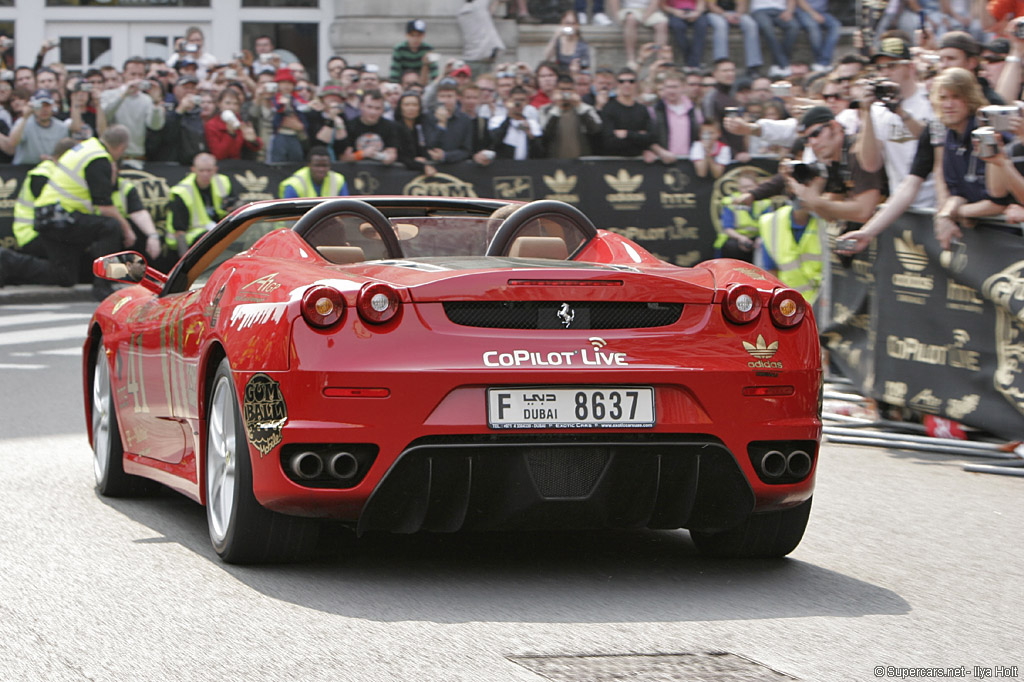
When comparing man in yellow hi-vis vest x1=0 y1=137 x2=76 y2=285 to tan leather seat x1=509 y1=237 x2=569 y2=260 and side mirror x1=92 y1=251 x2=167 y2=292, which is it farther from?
tan leather seat x1=509 y1=237 x2=569 y2=260

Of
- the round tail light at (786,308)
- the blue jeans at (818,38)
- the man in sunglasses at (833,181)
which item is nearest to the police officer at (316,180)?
the man in sunglasses at (833,181)

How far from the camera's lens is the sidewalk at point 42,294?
1950 centimetres

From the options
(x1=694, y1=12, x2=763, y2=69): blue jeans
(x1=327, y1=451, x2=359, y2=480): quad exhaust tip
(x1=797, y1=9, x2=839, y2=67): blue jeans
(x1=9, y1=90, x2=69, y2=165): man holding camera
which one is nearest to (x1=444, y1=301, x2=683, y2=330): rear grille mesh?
(x1=327, y1=451, x2=359, y2=480): quad exhaust tip

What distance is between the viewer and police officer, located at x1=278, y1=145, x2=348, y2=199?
17.7 m

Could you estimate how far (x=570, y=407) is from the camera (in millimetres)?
5129

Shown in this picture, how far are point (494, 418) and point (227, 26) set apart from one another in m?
26.1

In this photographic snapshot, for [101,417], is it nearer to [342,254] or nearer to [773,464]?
[342,254]

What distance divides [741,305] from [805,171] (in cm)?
602

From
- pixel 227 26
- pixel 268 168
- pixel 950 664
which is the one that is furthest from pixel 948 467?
pixel 227 26

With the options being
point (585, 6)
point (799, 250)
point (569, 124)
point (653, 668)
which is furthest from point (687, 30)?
point (653, 668)

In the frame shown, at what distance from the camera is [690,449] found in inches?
206

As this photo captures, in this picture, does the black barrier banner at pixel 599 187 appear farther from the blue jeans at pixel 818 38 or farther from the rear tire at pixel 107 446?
the rear tire at pixel 107 446

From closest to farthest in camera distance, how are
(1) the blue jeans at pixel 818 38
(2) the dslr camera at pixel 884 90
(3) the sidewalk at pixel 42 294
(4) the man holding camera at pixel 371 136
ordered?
(2) the dslr camera at pixel 884 90
(4) the man holding camera at pixel 371 136
(3) the sidewalk at pixel 42 294
(1) the blue jeans at pixel 818 38

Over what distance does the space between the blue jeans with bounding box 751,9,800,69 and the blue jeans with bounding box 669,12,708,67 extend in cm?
97
